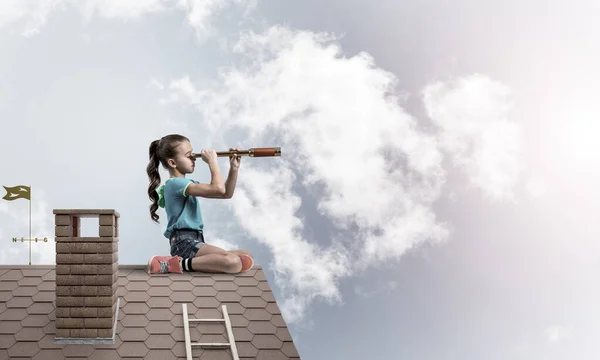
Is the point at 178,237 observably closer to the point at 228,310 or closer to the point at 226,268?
the point at 226,268

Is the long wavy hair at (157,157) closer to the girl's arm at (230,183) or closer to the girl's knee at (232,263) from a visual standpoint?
the girl's arm at (230,183)

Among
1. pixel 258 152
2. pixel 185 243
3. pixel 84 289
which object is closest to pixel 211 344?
pixel 84 289

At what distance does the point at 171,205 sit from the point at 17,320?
224 centimetres

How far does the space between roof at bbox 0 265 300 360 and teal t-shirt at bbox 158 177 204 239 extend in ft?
2.06

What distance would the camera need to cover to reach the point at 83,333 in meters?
6.88

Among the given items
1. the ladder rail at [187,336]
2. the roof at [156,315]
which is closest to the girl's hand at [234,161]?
the roof at [156,315]

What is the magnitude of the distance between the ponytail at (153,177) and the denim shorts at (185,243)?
0.42 metres

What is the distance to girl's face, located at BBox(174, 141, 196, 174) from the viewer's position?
8609 millimetres

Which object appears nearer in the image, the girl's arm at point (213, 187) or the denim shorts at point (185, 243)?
the girl's arm at point (213, 187)

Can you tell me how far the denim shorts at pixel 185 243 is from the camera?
333 inches

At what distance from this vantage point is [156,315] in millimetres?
7312

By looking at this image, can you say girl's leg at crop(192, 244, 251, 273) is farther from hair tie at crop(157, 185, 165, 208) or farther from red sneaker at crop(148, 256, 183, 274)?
hair tie at crop(157, 185, 165, 208)

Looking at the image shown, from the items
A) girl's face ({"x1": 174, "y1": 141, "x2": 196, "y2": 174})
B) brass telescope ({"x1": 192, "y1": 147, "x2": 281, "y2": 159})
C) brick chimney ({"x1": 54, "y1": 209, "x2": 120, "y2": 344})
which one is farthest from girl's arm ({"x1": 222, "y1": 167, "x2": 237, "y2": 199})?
brick chimney ({"x1": 54, "y1": 209, "x2": 120, "y2": 344})

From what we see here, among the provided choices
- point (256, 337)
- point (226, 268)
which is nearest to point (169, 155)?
point (226, 268)
